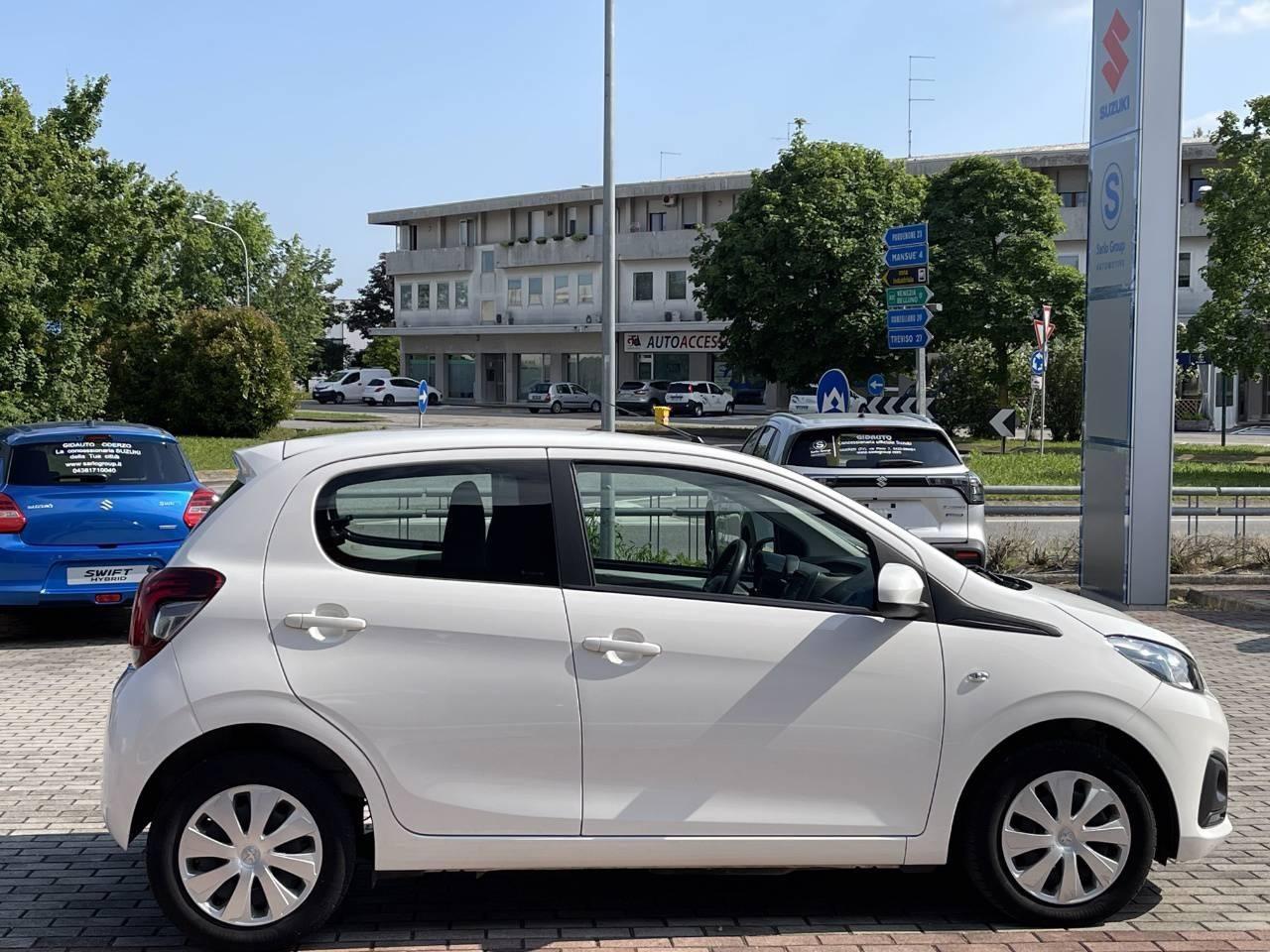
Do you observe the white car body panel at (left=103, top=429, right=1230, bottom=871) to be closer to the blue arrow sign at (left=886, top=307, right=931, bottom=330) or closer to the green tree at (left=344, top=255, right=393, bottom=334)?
the blue arrow sign at (left=886, top=307, right=931, bottom=330)

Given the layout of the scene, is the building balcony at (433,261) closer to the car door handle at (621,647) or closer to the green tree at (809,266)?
the green tree at (809,266)

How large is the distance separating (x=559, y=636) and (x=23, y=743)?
4.24 meters

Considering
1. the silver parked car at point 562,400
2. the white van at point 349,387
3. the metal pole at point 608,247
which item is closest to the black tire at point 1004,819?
the metal pole at point 608,247

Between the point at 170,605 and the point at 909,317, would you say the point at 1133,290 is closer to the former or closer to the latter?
the point at 909,317

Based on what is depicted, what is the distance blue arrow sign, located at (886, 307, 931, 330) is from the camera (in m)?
17.2

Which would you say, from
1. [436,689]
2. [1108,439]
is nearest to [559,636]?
[436,689]

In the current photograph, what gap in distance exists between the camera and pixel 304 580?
4637 mm

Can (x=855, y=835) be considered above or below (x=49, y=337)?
below

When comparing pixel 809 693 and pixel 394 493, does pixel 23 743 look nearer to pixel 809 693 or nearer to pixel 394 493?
pixel 394 493

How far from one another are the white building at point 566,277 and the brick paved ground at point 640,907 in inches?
2386

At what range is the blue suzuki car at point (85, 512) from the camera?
33.4 feet

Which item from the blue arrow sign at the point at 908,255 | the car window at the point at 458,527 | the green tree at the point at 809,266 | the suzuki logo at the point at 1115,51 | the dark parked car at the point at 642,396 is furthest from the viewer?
the dark parked car at the point at 642,396

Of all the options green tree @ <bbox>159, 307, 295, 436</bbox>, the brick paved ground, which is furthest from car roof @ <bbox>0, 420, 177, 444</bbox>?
green tree @ <bbox>159, 307, 295, 436</bbox>

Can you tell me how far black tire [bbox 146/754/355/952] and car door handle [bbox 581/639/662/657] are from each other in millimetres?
932
